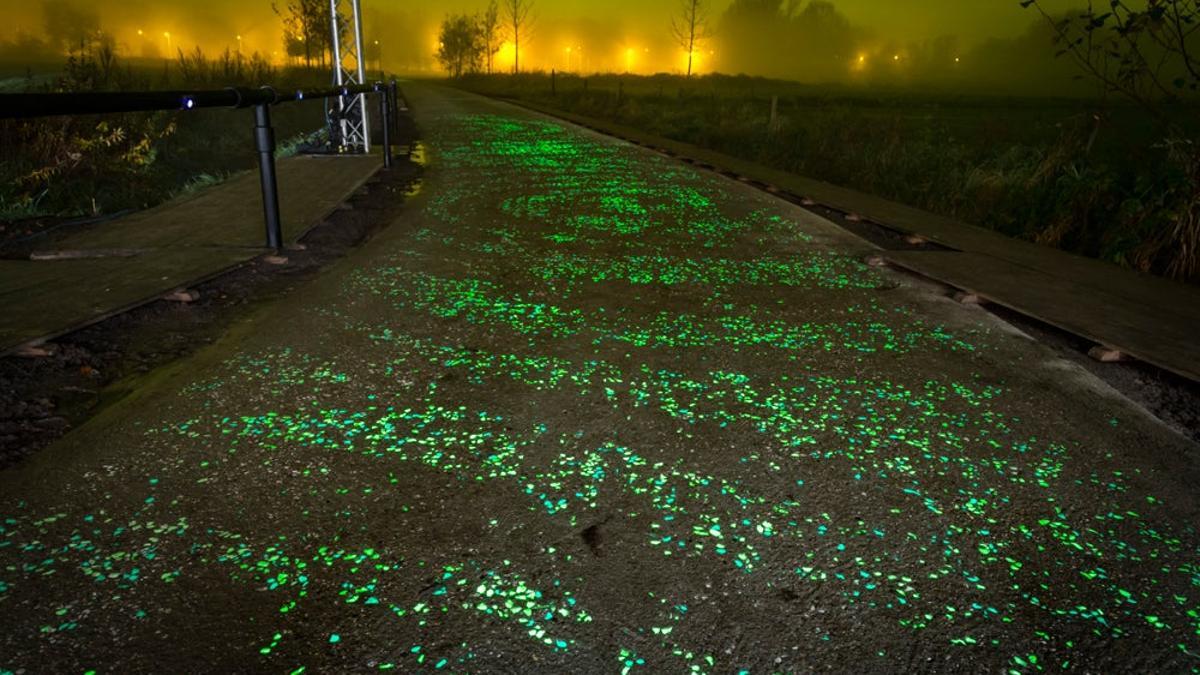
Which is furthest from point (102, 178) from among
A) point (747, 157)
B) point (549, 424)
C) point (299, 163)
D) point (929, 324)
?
point (747, 157)

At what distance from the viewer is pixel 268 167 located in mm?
4691

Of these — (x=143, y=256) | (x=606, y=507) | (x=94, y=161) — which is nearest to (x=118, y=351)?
(x=143, y=256)

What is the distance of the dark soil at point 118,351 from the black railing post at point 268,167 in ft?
0.55

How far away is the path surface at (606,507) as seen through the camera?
1514 mm

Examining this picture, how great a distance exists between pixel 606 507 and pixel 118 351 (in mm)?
2539

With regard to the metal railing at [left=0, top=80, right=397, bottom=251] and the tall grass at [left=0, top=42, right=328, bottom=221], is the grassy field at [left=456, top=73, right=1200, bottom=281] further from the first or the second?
the tall grass at [left=0, top=42, right=328, bottom=221]

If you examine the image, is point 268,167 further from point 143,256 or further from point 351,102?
point 351,102

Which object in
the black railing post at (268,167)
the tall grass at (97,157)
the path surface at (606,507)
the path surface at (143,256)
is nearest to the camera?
the path surface at (606,507)

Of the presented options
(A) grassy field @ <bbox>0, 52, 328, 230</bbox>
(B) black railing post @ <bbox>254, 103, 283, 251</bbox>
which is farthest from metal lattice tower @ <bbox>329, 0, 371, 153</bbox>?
(B) black railing post @ <bbox>254, 103, 283, 251</bbox>

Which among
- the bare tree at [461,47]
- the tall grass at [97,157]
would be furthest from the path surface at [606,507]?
the bare tree at [461,47]

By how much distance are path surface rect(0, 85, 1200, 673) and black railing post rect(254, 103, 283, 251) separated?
1.37 metres

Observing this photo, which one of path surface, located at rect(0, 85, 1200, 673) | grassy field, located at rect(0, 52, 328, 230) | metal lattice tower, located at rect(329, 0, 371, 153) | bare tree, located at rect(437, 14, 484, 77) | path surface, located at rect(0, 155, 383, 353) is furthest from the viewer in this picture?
bare tree, located at rect(437, 14, 484, 77)

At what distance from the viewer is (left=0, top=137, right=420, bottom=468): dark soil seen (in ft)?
8.01

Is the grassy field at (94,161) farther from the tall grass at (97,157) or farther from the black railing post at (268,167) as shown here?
the black railing post at (268,167)
